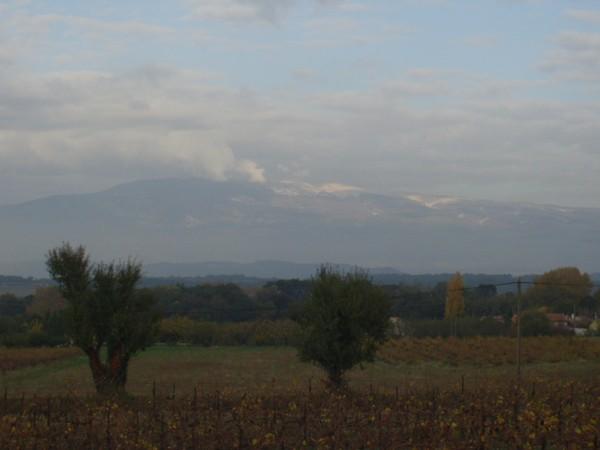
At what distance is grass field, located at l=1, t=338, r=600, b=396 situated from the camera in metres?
38.4

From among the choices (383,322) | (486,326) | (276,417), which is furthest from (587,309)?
(276,417)

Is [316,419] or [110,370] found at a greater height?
[110,370]

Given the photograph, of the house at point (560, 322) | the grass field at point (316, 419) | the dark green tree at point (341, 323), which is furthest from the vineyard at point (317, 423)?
the house at point (560, 322)

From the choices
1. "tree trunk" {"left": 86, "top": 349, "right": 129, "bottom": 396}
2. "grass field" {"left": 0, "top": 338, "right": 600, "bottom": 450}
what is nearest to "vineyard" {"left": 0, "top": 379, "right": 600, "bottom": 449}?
"grass field" {"left": 0, "top": 338, "right": 600, "bottom": 450}

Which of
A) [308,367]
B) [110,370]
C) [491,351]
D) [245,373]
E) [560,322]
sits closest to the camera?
[110,370]

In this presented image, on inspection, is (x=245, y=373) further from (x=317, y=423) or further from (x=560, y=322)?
(x=560, y=322)

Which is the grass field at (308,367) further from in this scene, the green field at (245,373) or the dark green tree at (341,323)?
the dark green tree at (341,323)

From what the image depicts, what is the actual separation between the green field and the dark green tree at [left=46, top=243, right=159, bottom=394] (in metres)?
3.70

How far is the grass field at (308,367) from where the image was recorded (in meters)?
38.4

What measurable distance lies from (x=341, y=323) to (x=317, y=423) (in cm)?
1129

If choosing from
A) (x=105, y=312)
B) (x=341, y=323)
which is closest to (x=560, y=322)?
(x=341, y=323)

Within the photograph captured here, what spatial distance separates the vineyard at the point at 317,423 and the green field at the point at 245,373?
7.38 m

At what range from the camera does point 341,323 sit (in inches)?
1227

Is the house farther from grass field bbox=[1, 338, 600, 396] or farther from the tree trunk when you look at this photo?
the tree trunk
